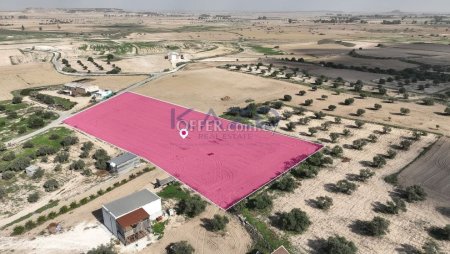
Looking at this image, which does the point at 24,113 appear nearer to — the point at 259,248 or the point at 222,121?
the point at 222,121

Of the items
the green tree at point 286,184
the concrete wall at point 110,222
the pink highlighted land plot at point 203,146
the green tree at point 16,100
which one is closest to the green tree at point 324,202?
the green tree at point 286,184

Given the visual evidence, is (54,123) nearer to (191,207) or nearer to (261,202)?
(191,207)

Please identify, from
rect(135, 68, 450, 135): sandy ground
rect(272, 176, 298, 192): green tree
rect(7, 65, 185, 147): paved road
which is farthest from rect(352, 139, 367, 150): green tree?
rect(7, 65, 185, 147): paved road

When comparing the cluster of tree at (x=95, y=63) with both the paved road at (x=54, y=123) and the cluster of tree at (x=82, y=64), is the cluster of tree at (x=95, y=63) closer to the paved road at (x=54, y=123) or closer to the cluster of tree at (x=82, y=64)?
the cluster of tree at (x=82, y=64)

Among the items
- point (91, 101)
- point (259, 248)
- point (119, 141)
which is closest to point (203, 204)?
point (259, 248)

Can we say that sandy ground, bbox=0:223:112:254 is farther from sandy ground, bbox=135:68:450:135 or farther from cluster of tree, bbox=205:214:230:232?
sandy ground, bbox=135:68:450:135

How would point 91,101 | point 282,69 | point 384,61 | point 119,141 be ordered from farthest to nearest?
1. point 384,61
2. point 282,69
3. point 91,101
4. point 119,141

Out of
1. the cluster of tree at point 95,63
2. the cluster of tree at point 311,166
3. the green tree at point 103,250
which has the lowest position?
the green tree at point 103,250
